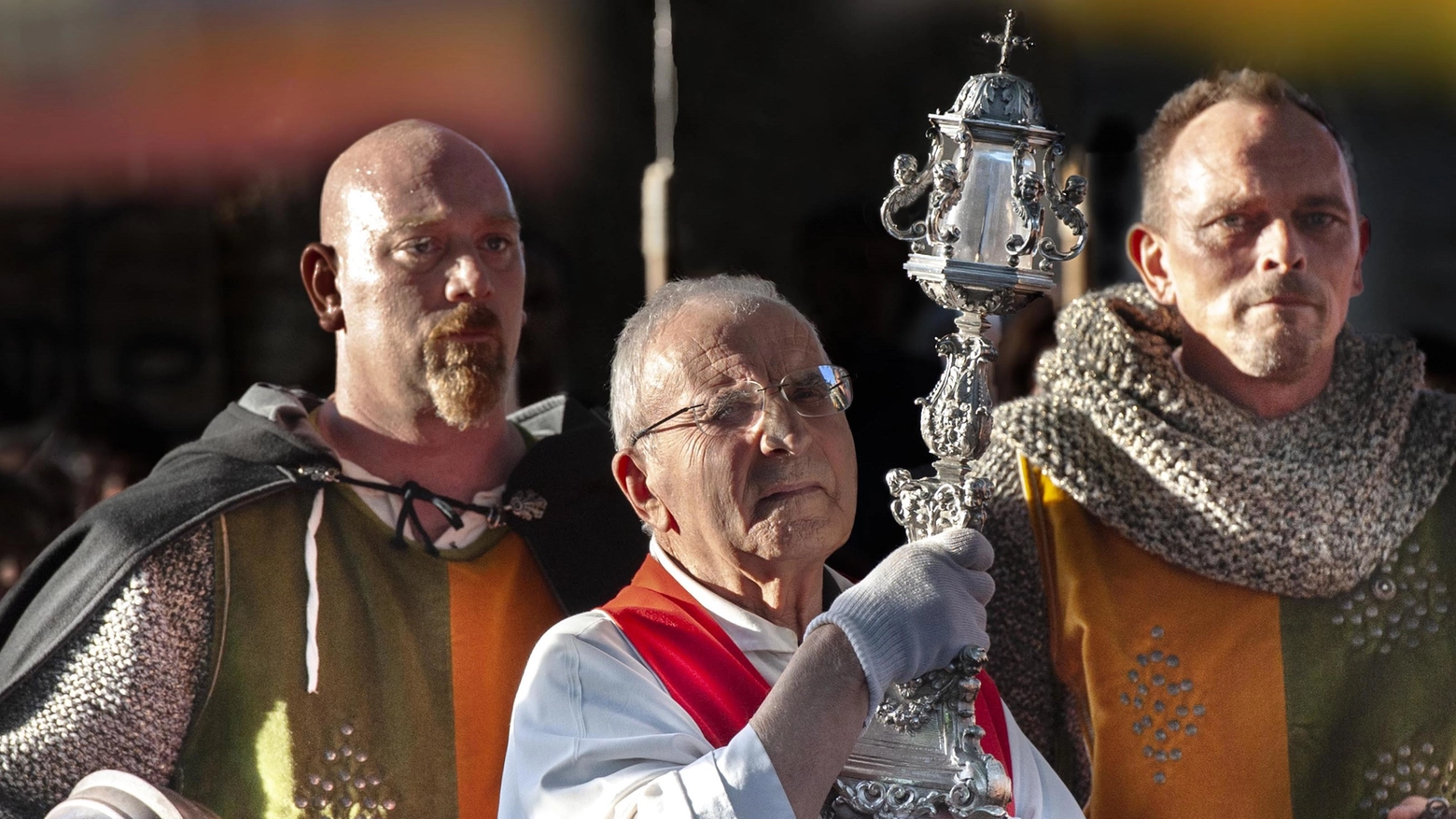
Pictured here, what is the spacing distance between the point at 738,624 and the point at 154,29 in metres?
3.76

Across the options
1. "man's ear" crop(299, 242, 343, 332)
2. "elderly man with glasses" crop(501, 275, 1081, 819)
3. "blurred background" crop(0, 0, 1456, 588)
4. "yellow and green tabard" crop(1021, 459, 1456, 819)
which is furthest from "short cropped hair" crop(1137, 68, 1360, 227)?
"man's ear" crop(299, 242, 343, 332)

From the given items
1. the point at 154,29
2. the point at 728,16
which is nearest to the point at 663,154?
the point at 728,16

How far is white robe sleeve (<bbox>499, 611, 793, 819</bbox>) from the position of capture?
2.45 meters

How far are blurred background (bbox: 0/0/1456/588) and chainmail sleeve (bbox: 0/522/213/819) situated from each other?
1.70m

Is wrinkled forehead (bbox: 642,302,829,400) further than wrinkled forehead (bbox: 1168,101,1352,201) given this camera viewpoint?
No

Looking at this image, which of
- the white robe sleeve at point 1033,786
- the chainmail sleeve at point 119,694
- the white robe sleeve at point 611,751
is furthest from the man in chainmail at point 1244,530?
the chainmail sleeve at point 119,694

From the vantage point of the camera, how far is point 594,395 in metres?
5.58

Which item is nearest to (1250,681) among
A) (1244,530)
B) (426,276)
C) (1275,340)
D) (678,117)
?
(1244,530)

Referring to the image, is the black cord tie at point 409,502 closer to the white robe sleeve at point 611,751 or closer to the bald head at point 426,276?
the bald head at point 426,276

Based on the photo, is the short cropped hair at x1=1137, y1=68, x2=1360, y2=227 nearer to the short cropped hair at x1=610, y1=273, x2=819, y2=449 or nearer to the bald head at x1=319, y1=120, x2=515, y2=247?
the short cropped hair at x1=610, y1=273, x2=819, y2=449

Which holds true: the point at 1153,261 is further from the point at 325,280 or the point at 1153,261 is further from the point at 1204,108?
the point at 325,280

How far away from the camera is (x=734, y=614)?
2840 millimetres

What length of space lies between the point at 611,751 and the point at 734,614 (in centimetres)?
34

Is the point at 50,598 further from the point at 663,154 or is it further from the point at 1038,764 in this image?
the point at 663,154
